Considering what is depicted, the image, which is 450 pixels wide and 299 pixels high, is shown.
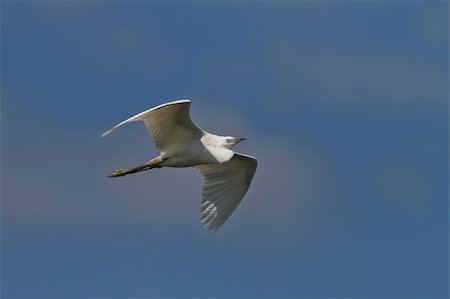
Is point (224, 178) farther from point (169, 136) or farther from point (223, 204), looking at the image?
point (169, 136)

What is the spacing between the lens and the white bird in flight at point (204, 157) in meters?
17.1

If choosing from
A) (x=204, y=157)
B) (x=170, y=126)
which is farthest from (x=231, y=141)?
(x=170, y=126)

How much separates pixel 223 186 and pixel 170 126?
1988 millimetres

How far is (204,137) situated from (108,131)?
9.88 ft

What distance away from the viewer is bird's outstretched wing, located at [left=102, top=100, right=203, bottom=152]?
16859 mm

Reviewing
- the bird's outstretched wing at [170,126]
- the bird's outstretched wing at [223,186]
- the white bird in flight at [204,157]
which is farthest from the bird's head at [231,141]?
the bird's outstretched wing at [223,186]

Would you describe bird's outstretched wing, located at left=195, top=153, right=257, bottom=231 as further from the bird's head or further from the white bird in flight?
the bird's head

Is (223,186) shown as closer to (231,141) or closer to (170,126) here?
(231,141)

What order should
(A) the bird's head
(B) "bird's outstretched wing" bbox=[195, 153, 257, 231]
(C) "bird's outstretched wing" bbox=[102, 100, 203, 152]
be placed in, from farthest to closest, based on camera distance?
1. (B) "bird's outstretched wing" bbox=[195, 153, 257, 231]
2. (A) the bird's head
3. (C) "bird's outstretched wing" bbox=[102, 100, 203, 152]

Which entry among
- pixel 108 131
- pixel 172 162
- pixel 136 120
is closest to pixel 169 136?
pixel 172 162

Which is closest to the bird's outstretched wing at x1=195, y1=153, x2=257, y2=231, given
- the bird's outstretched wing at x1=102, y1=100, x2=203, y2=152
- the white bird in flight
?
the white bird in flight

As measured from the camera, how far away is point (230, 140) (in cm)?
1773

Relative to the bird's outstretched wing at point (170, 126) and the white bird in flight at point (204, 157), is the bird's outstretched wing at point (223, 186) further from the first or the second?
the bird's outstretched wing at point (170, 126)

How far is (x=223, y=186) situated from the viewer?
18.8 metres
